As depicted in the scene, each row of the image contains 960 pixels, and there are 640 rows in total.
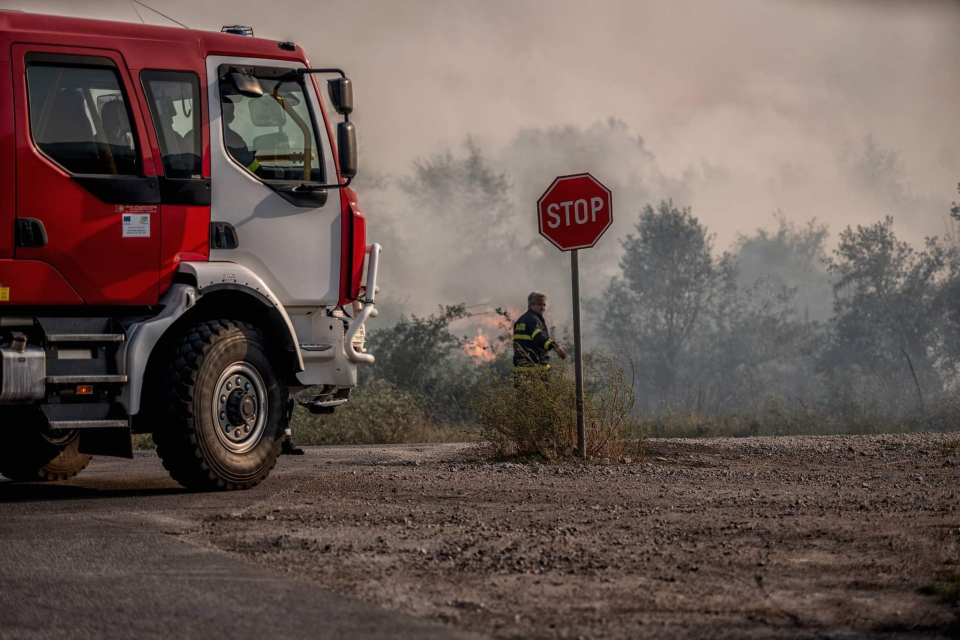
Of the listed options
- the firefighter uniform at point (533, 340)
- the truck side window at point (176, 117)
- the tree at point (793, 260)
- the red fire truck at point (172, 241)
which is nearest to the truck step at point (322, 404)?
the red fire truck at point (172, 241)

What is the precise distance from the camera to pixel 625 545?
20.4 feet

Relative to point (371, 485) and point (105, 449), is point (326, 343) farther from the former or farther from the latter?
point (105, 449)

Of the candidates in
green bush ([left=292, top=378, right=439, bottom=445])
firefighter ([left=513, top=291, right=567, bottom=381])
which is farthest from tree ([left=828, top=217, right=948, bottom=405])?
firefighter ([left=513, top=291, right=567, bottom=381])

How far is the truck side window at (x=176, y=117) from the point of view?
8711mm

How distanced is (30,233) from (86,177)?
586 mm

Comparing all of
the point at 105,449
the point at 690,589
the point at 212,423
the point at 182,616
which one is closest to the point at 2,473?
the point at 105,449

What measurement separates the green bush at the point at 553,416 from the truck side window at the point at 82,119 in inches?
176

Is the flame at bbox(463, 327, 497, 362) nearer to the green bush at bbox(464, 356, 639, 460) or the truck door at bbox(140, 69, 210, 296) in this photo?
the green bush at bbox(464, 356, 639, 460)

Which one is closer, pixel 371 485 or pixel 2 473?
pixel 371 485

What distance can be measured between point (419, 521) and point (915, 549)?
293 centimetres

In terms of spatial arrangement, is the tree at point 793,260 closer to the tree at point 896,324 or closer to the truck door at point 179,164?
the tree at point 896,324

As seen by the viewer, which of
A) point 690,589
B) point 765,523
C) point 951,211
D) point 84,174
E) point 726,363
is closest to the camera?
point 690,589

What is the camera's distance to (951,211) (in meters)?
44.1

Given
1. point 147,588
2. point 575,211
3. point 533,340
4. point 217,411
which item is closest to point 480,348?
point 533,340
